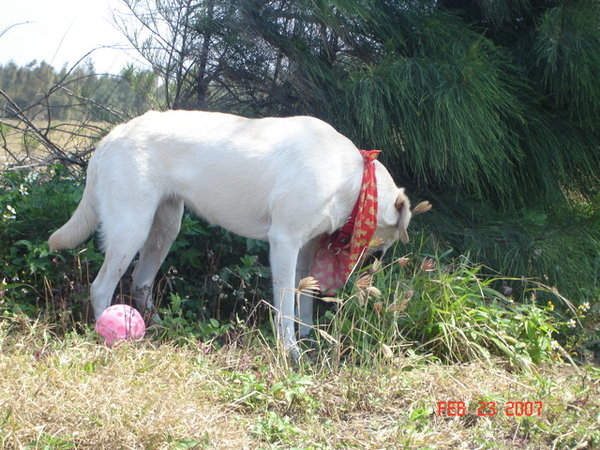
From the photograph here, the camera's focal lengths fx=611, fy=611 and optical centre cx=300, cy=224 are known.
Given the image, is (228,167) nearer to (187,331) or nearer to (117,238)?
(117,238)

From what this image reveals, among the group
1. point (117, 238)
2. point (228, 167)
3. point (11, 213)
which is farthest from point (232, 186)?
point (11, 213)

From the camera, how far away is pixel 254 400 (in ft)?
9.18

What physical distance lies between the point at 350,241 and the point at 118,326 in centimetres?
141

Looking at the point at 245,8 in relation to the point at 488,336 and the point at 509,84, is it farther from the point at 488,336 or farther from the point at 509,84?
the point at 488,336

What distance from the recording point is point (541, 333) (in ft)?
11.8

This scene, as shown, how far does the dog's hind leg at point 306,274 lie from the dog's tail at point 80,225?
1.31 metres

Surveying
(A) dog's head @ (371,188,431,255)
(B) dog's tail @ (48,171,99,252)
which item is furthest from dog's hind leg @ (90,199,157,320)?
(A) dog's head @ (371,188,431,255)

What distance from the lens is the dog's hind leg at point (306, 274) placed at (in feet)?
12.8

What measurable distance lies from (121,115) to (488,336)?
146 inches

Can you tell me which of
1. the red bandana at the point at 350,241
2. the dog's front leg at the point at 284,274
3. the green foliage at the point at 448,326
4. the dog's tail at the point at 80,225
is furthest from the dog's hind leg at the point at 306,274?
the dog's tail at the point at 80,225

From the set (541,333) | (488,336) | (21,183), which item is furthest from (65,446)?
(21,183)

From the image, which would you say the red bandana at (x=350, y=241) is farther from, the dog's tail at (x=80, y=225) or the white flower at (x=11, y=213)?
the white flower at (x=11, y=213)

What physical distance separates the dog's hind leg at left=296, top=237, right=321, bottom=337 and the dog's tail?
4.31ft

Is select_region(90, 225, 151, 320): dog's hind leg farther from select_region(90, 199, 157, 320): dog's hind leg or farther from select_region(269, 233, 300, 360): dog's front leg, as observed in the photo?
select_region(269, 233, 300, 360): dog's front leg
